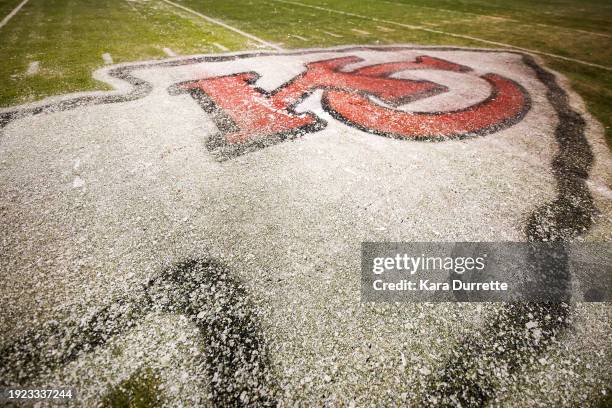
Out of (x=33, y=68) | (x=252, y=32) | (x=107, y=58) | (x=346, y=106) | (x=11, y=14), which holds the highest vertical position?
(x=11, y=14)

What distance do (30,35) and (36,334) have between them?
13.0 metres

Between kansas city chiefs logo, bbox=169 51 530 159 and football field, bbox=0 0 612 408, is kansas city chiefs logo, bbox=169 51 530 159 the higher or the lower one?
the higher one

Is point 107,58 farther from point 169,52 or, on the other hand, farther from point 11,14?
point 11,14

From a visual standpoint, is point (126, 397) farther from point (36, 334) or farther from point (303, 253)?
point (303, 253)

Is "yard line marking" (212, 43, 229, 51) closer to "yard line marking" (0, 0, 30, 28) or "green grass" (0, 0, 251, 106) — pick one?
"green grass" (0, 0, 251, 106)

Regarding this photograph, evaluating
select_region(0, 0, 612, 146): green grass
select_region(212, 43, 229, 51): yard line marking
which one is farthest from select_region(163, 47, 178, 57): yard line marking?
select_region(212, 43, 229, 51): yard line marking

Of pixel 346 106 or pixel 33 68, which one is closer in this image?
pixel 346 106

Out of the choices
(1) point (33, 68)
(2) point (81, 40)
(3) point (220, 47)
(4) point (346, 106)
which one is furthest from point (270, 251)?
(2) point (81, 40)

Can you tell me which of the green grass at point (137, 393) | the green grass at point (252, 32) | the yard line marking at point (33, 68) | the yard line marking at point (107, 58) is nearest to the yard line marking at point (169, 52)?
the green grass at point (252, 32)

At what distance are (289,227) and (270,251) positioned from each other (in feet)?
1.42

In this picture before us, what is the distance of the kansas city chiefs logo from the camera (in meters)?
5.63

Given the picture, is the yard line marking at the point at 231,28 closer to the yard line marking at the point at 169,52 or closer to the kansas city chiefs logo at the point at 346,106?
the kansas city chiefs logo at the point at 346,106

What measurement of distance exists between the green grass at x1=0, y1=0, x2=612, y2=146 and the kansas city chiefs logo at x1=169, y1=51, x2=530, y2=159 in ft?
Answer: 6.79

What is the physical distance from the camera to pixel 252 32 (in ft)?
40.2
